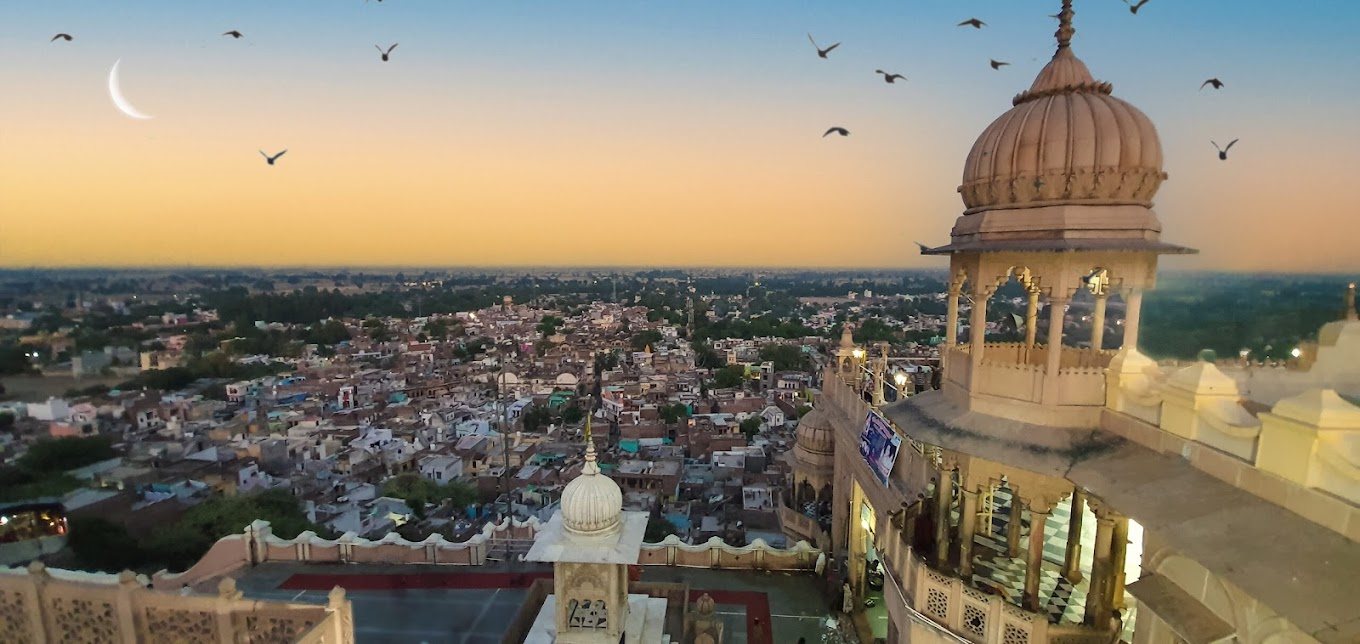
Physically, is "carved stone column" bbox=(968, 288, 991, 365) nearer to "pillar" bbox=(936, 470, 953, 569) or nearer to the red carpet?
"pillar" bbox=(936, 470, 953, 569)

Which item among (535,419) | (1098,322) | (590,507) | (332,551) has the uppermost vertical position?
(1098,322)

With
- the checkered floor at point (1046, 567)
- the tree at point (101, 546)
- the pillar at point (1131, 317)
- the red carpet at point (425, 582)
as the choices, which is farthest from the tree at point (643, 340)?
the pillar at point (1131, 317)

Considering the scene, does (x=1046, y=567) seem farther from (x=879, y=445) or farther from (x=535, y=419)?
(x=535, y=419)

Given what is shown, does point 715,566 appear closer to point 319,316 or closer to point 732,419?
point 732,419

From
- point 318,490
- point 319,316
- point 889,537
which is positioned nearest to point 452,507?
point 318,490

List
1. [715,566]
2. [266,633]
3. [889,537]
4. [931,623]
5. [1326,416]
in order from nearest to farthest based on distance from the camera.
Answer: [1326,416] → [931,623] → [266,633] → [889,537] → [715,566]

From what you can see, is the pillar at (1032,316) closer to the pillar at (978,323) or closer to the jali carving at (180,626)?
the pillar at (978,323)

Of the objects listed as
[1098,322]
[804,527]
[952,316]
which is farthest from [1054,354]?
[804,527]
